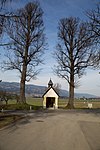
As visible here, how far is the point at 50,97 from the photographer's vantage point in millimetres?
54781

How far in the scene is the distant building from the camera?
53.6 meters

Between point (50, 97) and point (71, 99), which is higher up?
point (50, 97)

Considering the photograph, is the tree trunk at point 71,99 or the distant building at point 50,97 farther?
the distant building at point 50,97

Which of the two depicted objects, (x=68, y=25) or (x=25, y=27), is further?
(x=68, y=25)

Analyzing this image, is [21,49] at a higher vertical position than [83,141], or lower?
higher

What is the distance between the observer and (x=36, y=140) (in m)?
14.5

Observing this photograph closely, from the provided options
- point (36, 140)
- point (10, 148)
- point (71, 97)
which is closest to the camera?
point (10, 148)

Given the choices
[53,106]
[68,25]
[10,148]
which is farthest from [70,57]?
[10,148]

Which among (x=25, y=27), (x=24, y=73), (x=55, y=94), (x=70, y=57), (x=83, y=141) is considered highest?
(x=25, y=27)

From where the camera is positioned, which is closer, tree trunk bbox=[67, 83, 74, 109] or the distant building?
tree trunk bbox=[67, 83, 74, 109]

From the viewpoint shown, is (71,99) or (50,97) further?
(50,97)

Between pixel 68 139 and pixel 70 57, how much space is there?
3679 cm

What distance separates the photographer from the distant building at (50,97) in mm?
53556

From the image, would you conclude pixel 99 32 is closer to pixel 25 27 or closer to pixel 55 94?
pixel 25 27
